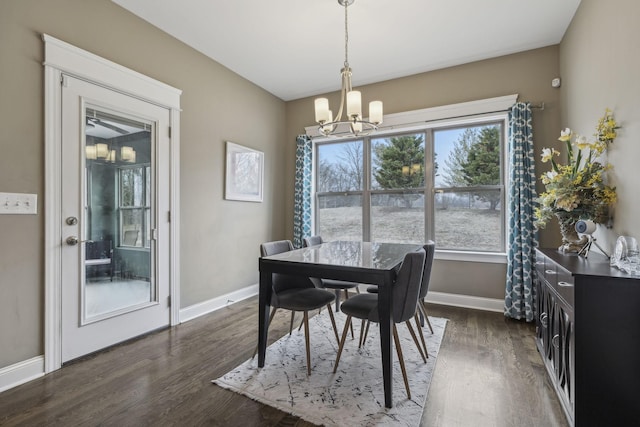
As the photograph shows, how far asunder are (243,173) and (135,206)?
1446 millimetres

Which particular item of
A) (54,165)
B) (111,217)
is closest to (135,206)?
(111,217)

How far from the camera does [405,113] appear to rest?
152 inches

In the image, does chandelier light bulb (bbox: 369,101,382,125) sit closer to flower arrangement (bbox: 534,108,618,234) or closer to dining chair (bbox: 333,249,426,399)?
dining chair (bbox: 333,249,426,399)

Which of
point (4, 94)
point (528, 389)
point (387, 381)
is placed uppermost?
point (4, 94)

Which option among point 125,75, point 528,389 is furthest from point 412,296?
point 125,75

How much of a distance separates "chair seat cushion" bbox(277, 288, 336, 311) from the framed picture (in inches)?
71.5

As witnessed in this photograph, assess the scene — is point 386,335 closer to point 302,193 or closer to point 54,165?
point 54,165

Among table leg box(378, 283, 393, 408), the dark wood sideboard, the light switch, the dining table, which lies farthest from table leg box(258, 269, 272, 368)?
the dark wood sideboard

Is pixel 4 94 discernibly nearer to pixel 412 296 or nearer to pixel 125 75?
pixel 125 75

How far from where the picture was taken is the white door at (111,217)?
2287 mm

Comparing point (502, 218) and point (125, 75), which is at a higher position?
point (125, 75)

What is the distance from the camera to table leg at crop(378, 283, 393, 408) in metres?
1.74

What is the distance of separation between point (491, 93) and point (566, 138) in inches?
58.8

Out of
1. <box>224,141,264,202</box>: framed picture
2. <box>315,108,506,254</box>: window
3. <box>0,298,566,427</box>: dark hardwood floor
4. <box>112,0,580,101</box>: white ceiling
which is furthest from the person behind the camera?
<box>224,141,264,202</box>: framed picture
